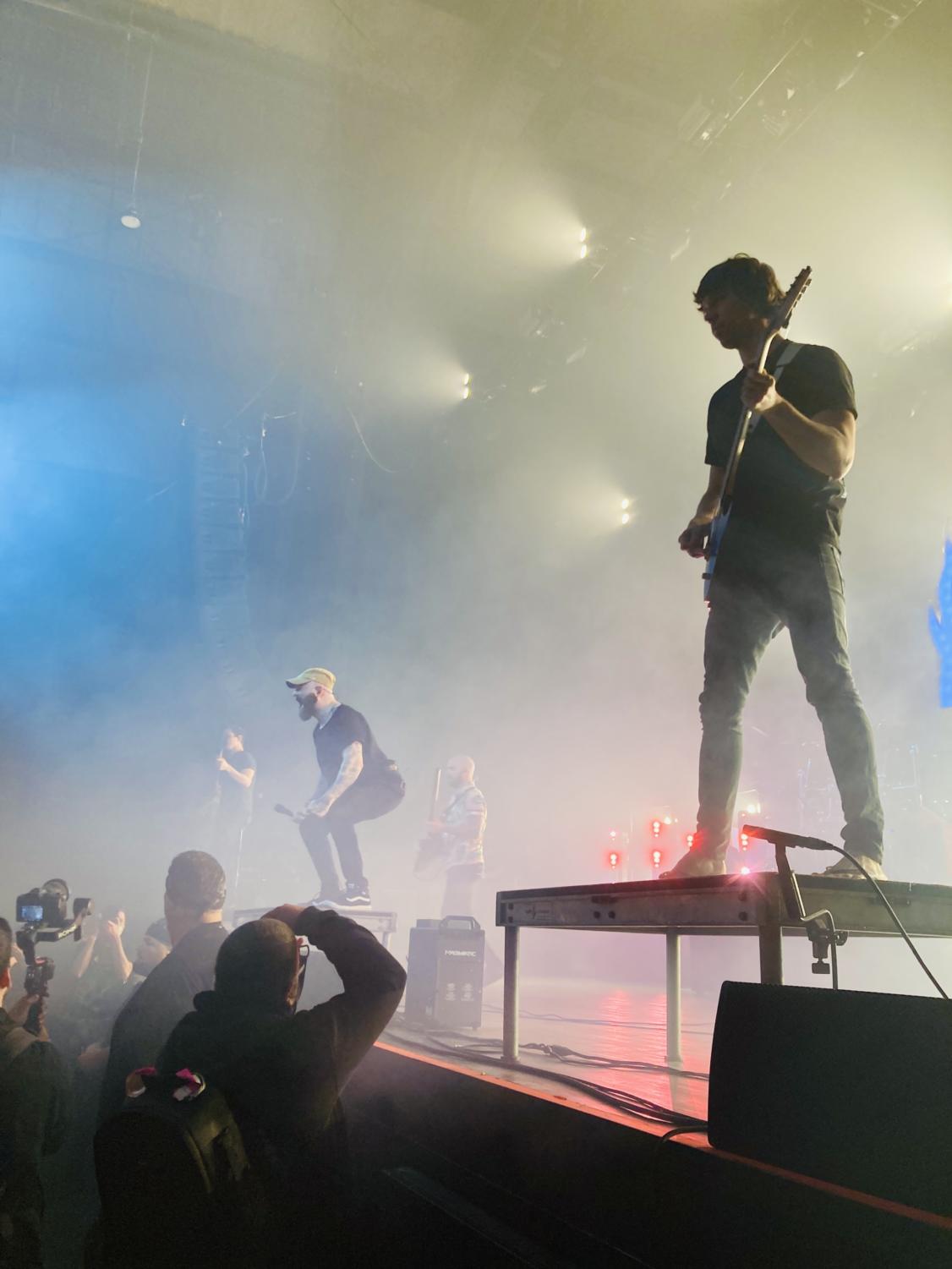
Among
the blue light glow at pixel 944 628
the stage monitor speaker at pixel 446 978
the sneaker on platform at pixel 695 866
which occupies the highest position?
the blue light glow at pixel 944 628

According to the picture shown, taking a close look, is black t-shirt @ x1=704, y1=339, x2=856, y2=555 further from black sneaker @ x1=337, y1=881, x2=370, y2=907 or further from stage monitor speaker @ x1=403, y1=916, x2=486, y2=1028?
black sneaker @ x1=337, y1=881, x2=370, y2=907

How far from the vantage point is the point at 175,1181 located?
1.42 metres

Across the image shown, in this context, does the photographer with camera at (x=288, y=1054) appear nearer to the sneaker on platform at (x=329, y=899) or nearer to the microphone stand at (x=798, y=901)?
the microphone stand at (x=798, y=901)

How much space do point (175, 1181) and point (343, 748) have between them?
14.3 ft

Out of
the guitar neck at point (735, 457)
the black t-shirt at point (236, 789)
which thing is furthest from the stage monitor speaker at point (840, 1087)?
the black t-shirt at point (236, 789)

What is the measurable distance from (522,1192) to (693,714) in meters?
10.5

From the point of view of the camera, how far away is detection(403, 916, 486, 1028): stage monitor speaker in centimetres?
472

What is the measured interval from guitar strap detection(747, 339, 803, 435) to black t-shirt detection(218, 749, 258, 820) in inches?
330

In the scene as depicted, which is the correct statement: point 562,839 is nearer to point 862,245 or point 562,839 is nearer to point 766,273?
point 862,245

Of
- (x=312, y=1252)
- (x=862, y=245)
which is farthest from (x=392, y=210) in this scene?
(x=312, y=1252)

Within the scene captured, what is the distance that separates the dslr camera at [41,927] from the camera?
9.95ft

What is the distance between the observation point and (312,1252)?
176cm

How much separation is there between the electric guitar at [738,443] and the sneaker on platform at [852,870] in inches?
33.9

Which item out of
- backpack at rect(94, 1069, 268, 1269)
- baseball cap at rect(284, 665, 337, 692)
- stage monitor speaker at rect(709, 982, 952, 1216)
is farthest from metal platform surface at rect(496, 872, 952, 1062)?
baseball cap at rect(284, 665, 337, 692)
